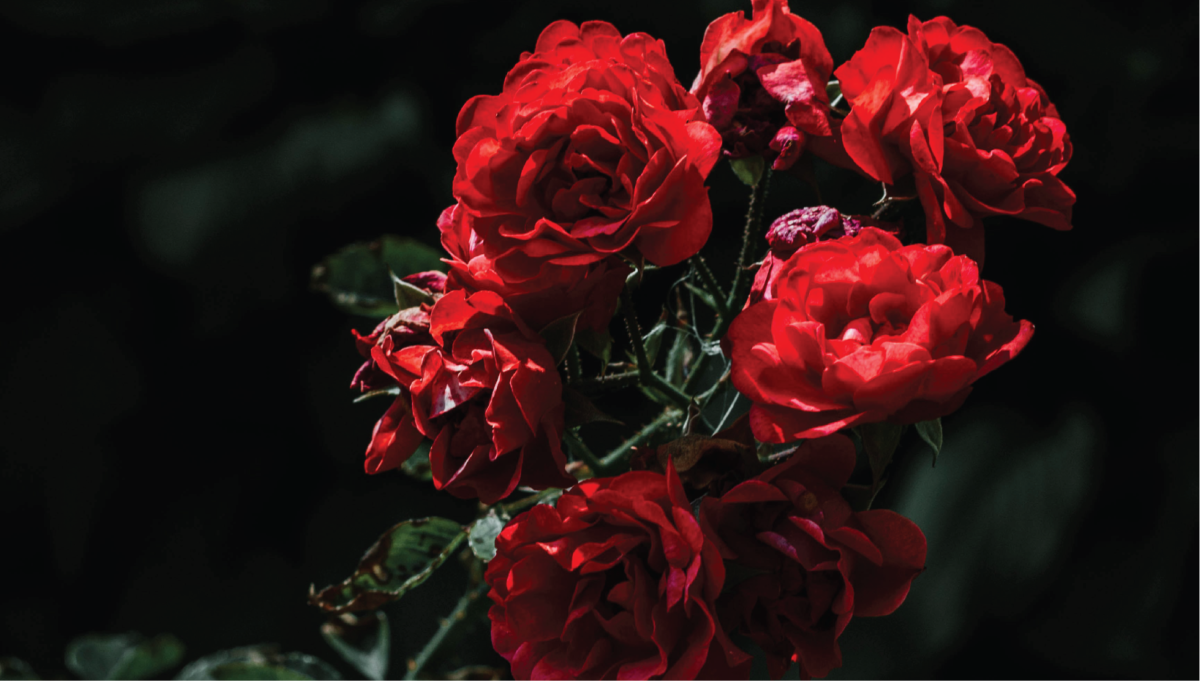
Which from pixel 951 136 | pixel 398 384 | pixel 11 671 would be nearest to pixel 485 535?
pixel 398 384

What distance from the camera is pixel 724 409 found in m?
0.55

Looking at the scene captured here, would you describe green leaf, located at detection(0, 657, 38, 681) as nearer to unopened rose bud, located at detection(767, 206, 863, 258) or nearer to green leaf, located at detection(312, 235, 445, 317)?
green leaf, located at detection(312, 235, 445, 317)

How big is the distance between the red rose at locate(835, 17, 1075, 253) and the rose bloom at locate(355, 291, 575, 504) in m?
0.19

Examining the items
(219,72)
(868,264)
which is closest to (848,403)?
(868,264)

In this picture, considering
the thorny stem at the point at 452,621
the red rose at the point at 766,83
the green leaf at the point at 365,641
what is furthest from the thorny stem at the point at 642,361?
the green leaf at the point at 365,641

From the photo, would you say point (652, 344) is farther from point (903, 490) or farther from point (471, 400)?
point (903, 490)

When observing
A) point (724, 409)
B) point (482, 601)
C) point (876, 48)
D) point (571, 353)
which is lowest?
point (482, 601)

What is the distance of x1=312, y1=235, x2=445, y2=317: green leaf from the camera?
2.17 ft

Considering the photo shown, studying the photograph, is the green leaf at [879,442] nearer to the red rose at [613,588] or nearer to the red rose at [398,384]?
the red rose at [613,588]

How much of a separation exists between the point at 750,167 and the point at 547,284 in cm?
15

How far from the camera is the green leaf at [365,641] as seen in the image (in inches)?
29.5

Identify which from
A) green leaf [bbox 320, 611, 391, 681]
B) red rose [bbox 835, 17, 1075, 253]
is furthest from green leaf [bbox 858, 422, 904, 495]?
green leaf [bbox 320, 611, 391, 681]

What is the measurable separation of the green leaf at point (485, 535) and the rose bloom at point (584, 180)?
183 mm

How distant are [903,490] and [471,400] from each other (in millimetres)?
562
